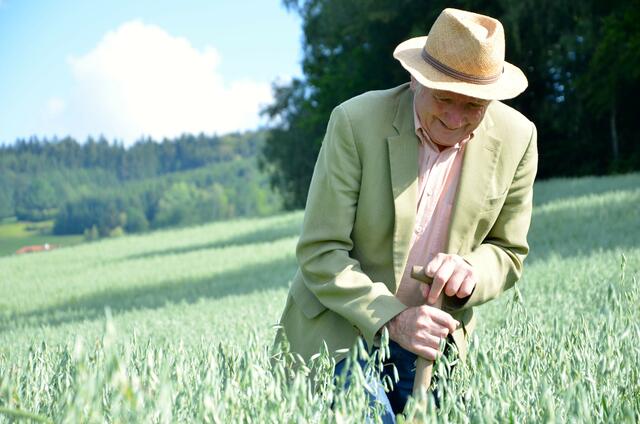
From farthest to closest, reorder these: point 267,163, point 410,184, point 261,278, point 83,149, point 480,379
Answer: point 83,149 → point 267,163 → point 261,278 → point 410,184 → point 480,379

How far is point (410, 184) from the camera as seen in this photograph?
3391 mm

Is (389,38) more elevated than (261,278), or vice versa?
(389,38)

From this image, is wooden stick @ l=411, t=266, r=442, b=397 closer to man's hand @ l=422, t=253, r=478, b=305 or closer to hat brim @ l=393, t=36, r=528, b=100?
man's hand @ l=422, t=253, r=478, b=305

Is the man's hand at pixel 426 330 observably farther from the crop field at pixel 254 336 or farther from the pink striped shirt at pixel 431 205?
the pink striped shirt at pixel 431 205

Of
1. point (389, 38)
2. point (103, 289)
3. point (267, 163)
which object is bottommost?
point (267, 163)

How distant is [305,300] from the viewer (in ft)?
11.6

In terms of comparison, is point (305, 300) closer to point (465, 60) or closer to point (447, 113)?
point (447, 113)

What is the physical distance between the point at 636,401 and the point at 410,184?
Answer: 1227 millimetres

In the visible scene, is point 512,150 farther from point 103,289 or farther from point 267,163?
point 267,163

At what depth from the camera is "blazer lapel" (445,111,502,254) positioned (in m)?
3.44

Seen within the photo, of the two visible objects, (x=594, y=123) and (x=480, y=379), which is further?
(x=594, y=123)

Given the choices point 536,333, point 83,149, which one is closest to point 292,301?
point 536,333

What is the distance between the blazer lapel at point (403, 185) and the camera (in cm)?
337

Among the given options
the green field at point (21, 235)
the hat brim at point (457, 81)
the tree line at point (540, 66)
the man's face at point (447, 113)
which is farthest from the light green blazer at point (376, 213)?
the green field at point (21, 235)
